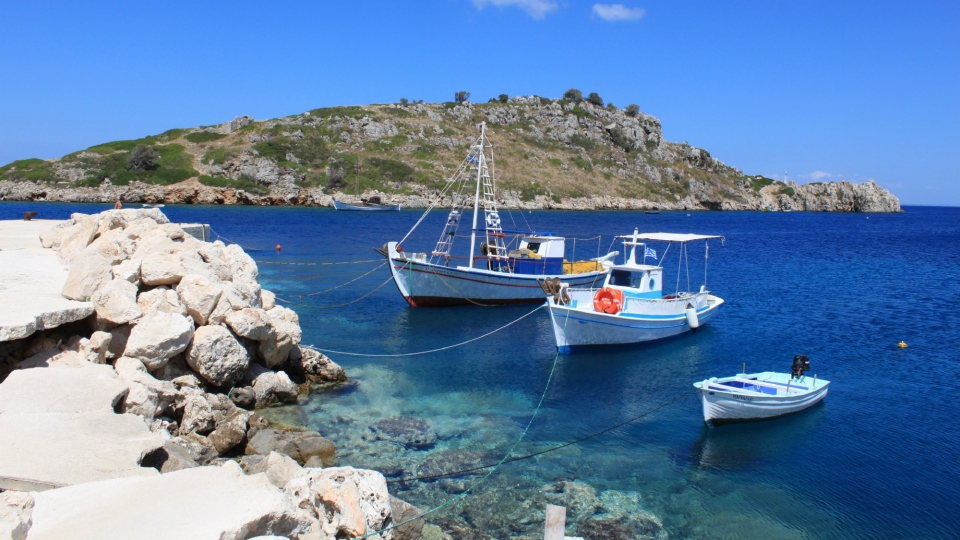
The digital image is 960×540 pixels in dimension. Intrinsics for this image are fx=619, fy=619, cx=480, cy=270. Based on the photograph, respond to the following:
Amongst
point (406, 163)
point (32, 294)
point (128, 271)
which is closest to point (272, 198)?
point (406, 163)

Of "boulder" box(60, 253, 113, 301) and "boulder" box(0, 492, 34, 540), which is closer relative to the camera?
"boulder" box(0, 492, 34, 540)

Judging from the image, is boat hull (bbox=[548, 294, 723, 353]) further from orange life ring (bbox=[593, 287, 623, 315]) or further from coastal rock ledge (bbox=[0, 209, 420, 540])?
coastal rock ledge (bbox=[0, 209, 420, 540])

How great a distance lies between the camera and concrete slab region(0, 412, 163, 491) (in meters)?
7.16

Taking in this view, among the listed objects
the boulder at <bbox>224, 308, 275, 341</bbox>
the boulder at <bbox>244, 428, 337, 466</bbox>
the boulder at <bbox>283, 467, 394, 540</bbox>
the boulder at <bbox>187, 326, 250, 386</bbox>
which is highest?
the boulder at <bbox>224, 308, 275, 341</bbox>

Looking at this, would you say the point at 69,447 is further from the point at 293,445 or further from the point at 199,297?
the point at 199,297

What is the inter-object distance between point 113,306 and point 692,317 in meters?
20.2

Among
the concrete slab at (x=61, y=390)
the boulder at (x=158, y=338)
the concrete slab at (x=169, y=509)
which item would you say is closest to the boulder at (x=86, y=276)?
the boulder at (x=158, y=338)

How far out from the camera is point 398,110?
130125mm

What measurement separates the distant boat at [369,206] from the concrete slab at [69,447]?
86180 millimetres

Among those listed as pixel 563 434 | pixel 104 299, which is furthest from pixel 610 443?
pixel 104 299

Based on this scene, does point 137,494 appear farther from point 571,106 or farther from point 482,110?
point 571,106

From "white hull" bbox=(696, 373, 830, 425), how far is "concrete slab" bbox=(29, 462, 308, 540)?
35.7ft

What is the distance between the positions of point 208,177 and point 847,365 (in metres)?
98.9

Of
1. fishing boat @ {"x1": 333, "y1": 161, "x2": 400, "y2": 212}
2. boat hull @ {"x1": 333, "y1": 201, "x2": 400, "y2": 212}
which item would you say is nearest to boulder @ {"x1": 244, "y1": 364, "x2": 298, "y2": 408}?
boat hull @ {"x1": 333, "y1": 201, "x2": 400, "y2": 212}
